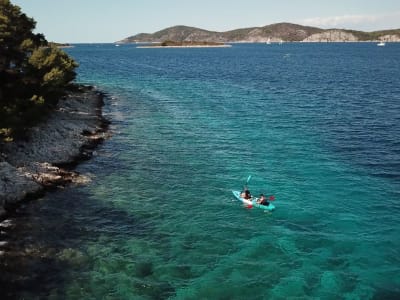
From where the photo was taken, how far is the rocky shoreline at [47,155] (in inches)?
1634

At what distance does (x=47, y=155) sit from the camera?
5025 centimetres

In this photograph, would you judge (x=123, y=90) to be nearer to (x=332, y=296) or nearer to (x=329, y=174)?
(x=329, y=174)

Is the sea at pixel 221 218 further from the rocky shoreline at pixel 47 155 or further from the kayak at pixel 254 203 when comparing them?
the rocky shoreline at pixel 47 155

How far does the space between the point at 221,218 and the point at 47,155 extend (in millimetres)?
24539

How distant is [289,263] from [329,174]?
21219 millimetres

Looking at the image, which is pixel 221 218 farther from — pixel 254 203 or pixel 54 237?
pixel 54 237

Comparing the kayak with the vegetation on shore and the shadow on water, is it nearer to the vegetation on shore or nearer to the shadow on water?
the shadow on water

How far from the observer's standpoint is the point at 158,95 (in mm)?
109625

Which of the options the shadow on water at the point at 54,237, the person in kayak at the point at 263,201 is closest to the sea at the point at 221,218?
the shadow on water at the point at 54,237

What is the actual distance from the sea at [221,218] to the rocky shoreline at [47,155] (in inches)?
74.4

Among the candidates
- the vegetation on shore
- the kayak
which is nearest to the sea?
the kayak

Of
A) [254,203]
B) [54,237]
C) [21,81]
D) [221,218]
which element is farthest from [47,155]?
[254,203]

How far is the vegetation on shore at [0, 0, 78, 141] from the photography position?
46094 mm

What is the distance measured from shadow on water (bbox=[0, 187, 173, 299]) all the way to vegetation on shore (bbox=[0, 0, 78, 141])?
10.1 metres
